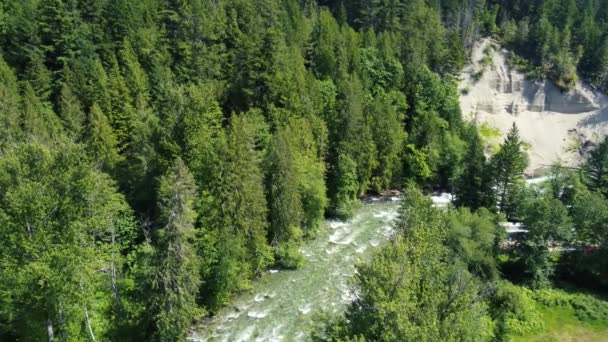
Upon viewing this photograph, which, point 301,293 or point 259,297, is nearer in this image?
point 259,297

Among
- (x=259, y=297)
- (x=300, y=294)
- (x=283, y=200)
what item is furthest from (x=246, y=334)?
(x=283, y=200)

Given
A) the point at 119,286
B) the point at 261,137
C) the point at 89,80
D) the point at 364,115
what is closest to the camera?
the point at 119,286

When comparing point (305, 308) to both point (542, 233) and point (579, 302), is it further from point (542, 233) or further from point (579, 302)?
point (579, 302)

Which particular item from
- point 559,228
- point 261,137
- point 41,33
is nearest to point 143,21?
point 41,33

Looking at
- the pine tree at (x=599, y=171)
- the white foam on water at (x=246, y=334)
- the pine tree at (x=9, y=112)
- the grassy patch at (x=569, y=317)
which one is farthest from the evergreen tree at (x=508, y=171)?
the pine tree at (x=9, y=112)

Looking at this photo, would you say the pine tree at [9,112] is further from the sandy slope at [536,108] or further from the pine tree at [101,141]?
the sandy slope at [536,108]

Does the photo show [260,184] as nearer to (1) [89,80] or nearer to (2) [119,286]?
(2) [119,286]

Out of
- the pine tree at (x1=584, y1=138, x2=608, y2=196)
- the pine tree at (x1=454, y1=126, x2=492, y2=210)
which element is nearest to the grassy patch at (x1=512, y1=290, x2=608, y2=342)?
the pine tree at (x1=454, y1=126, x2=492, y2=210)
